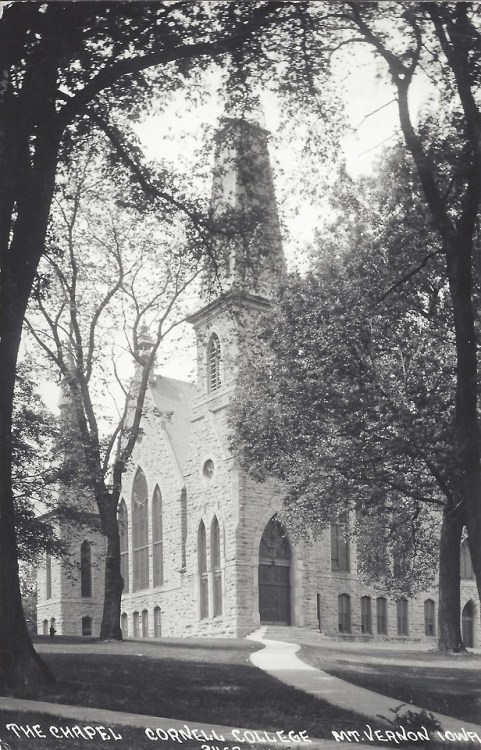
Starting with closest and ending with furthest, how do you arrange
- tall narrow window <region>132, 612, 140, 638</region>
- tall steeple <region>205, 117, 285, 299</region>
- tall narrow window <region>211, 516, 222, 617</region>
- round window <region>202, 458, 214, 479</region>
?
tall steeple <region>205, 117, 285, 299</region> → tall narrow window <region>211, 516, 222, 617</region> → round window <region>202, 458, 214, 479</region> → tall narrow window <region>132, 612, 140, 638</region>

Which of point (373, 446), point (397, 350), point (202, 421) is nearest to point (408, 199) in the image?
point (397, 350)

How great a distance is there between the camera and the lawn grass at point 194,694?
28.3ft

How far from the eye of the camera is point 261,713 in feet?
29.6

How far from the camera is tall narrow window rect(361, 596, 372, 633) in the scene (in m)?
33.5

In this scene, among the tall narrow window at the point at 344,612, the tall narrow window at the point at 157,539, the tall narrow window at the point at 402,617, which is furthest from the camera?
the tall narrow window at the point at 157,539

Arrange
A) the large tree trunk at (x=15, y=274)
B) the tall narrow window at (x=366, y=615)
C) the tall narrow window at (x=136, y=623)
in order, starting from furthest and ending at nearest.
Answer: the tall narrow window at (x=136, y=623) < the tall narrow window at (x=366, y=615) < the large tree trunk at (x=15, y=274)

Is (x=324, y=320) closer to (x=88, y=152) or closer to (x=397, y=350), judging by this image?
(x=397, y=350)

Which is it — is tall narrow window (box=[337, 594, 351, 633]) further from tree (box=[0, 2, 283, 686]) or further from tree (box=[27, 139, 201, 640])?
tree (box=[0, 2, 283, 686])

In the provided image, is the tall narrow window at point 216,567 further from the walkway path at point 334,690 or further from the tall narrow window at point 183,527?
the walkway path at point 334,690

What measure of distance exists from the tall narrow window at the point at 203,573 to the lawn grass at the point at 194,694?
55.0 ft

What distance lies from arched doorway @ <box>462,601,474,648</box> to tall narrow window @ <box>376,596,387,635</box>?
3.51m

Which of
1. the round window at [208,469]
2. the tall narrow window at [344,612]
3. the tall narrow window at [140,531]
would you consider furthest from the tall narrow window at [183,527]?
the tall narrow window at [344,612]

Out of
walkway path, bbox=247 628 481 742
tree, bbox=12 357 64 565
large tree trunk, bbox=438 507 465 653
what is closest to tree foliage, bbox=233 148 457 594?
large tree trunk, bbox=438 507 465 653

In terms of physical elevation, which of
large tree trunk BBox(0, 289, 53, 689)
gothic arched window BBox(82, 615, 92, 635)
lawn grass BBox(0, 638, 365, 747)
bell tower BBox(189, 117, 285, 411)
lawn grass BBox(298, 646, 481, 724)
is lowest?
gothic arched window BBox(82, 615, 92, 635)
